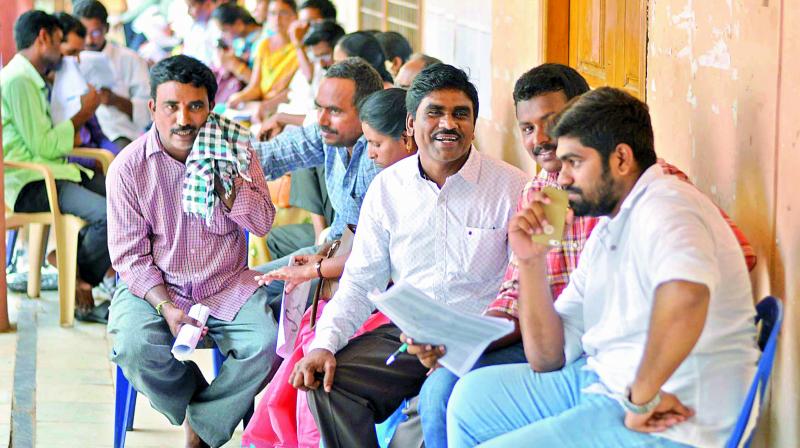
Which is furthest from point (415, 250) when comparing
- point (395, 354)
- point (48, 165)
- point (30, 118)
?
point (30, 118)

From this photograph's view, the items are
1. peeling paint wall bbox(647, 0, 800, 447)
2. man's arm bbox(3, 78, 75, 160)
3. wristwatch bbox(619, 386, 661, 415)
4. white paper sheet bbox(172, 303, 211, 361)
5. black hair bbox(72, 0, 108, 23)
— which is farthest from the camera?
black hair bbox(72, 0, 108, 23)

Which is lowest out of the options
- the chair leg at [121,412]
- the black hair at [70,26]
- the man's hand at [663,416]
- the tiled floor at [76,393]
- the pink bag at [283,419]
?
the tiled floor at [76,393]

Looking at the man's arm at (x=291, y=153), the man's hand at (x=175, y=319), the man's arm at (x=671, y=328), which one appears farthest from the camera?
the man's arm at (x=291, y=153)

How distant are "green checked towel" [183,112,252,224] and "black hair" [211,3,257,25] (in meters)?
5.47

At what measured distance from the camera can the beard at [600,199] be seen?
8.70 ft

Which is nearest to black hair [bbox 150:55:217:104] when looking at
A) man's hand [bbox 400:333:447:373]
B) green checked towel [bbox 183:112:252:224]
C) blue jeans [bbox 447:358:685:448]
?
green checked towel [bbox 183:112:252:224]

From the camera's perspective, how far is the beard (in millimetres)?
2652

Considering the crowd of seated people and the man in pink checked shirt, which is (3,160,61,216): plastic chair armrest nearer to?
the crowd of seated people

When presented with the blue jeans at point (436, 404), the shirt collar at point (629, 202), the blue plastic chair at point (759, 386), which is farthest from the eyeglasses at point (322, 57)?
the blue plastic chair at point (759, 386)

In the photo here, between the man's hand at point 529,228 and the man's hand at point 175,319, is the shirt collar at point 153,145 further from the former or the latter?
the man's hand at point 529,228

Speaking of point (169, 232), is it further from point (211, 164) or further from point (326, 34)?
point (326, 34)

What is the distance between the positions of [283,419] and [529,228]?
1282mm

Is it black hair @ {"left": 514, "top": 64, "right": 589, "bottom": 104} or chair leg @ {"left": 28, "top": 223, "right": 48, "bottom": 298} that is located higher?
black hair @ {"left": 514, "top": 64, "right": 589, "bottom": 104}

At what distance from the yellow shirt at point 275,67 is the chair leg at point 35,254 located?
2.30m
